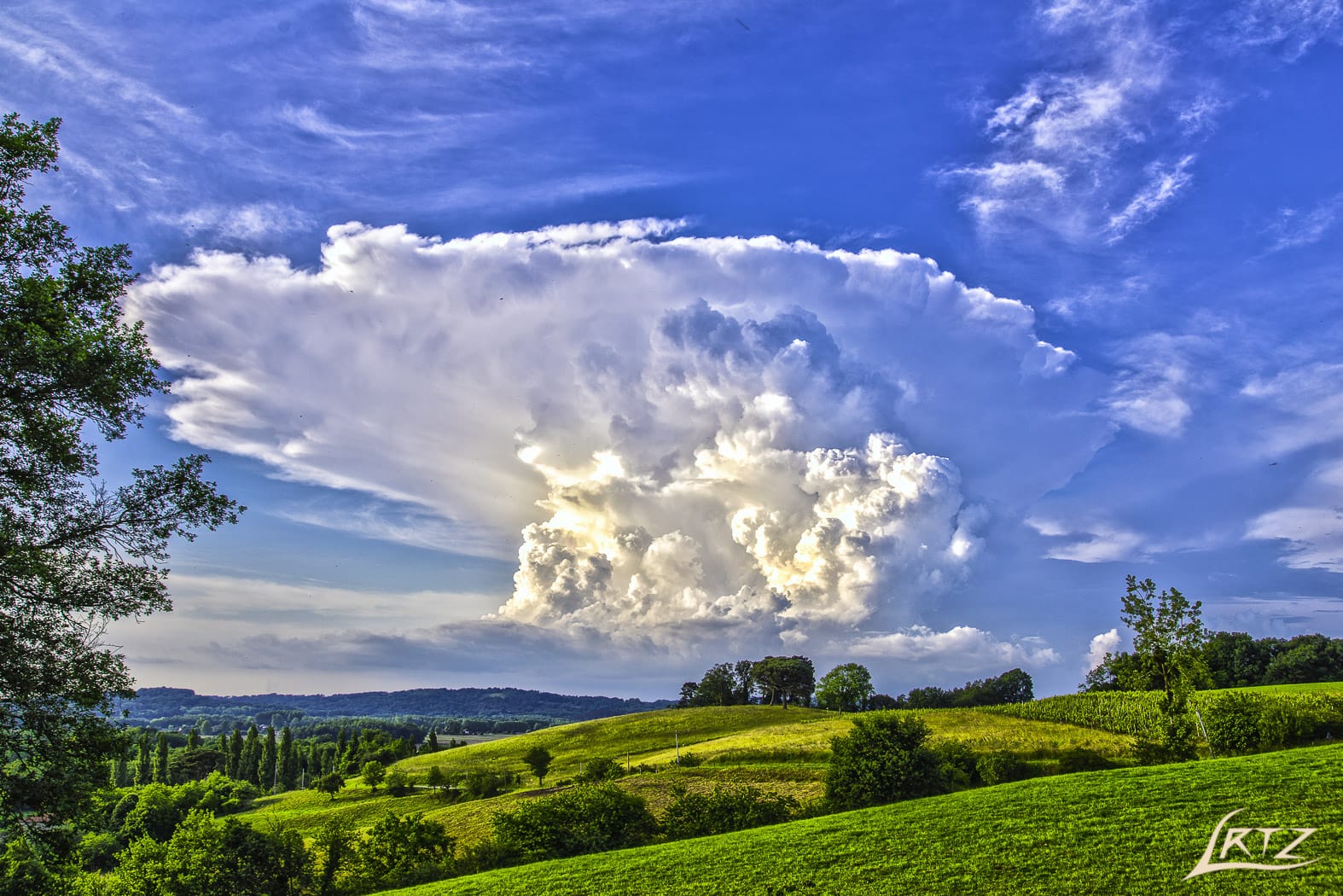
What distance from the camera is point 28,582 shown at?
15.2 meters

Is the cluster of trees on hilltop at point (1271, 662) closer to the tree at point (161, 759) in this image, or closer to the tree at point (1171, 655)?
the tree at point (1171, 655)

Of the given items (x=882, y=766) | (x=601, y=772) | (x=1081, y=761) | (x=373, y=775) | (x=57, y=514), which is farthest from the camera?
(x=373, y=775)

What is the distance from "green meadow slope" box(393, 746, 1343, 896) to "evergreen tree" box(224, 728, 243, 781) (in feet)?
445

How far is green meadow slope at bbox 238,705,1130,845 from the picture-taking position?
64.0 meters

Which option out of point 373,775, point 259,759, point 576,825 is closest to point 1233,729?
point 576,825

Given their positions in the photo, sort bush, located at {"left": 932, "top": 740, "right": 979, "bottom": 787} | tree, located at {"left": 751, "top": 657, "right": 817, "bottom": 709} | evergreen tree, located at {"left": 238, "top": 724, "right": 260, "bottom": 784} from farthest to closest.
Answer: tree, located at {"left": 751, "top": 657, "right": 817, "bottom": 709}, evergreen tree, located at {"left": 238, "top": 724, "right": 260, "bottom": 784}, bush, located at {"left": 932, "top": 740, "right": 979, "bottom": 787}

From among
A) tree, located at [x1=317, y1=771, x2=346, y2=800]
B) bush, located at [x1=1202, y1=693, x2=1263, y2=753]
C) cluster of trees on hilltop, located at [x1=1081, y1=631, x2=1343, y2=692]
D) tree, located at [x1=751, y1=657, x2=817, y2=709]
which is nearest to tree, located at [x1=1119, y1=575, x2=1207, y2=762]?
bush, located at [x1=1202, y1=693, x2=1263, y2=753]

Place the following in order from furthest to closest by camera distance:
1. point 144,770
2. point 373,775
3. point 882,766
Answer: point 144,770 → point 373,775 → point 882,766

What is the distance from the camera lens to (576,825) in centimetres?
3425

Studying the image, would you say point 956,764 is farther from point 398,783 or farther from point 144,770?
point 144,770

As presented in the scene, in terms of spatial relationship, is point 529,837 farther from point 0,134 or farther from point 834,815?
point 0,134

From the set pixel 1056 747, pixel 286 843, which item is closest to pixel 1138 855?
pixel 286 843
